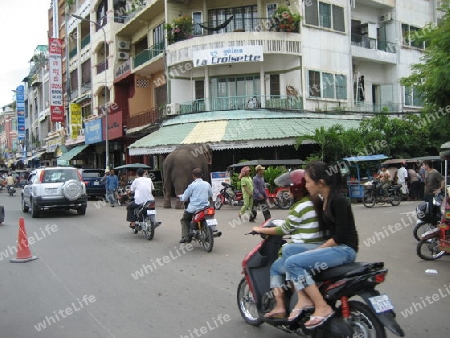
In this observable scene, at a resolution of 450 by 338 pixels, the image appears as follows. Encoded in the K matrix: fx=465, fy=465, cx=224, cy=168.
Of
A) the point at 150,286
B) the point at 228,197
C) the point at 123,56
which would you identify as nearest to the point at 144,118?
the point at 123,56

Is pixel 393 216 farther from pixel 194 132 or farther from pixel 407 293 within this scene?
pixel 194 132

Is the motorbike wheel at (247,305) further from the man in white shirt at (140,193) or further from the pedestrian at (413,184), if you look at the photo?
the pedestrian at (413,184)

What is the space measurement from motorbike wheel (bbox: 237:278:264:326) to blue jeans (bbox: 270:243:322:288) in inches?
21.8

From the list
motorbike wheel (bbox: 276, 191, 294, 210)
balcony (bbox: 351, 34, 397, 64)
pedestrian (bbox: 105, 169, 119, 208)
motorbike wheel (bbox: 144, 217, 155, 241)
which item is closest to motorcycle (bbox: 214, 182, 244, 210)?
motorbike wheel (bbox: 276, 191, 294, 210)

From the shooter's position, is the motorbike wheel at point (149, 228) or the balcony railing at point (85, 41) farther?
the balcony railing at point (85, 41)

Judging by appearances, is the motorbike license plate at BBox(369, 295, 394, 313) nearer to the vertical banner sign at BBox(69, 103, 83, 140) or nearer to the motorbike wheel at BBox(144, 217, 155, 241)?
the motorbike wheel at BBox(144, 217, 155, 241)

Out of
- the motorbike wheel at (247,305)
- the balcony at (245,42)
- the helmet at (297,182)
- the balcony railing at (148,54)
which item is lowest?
the motorbike wheel at (247,305)

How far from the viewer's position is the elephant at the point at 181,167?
722 inches

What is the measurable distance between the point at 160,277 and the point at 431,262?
4544 millimetres

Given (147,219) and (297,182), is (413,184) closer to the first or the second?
(147,219)

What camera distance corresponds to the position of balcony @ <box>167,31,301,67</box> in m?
21.9

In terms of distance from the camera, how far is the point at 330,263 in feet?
12.6

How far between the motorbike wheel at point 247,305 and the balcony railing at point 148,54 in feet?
69.7

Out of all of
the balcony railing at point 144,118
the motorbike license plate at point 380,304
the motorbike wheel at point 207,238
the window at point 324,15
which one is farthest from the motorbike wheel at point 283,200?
the motorbike license plate at point 380,304
